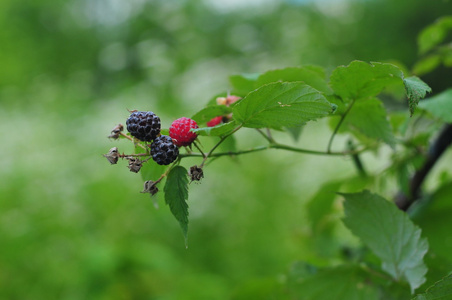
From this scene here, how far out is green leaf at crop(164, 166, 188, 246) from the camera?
360mm

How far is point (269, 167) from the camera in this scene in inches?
80.7

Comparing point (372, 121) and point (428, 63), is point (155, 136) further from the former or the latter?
point (428, 63)

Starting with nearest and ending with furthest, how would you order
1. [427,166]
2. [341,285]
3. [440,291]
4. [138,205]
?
[440,291] < [341,285] < [427,166] < [138,205]

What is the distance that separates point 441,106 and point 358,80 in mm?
153

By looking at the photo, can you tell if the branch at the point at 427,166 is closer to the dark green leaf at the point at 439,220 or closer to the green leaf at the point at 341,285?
the dark green leaf at the point at 439,220

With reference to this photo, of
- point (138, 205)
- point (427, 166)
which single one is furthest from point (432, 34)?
point (138, 205)

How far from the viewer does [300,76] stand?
45cm

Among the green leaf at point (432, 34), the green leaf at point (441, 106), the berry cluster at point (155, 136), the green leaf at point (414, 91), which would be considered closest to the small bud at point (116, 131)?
the berry cluster at point (155, 136)

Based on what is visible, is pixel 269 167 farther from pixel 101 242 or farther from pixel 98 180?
pixel 101 242

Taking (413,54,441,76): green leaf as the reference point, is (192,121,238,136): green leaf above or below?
below

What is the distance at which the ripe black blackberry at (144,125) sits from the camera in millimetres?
368

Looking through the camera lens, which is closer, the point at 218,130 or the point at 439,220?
the point at 218,130

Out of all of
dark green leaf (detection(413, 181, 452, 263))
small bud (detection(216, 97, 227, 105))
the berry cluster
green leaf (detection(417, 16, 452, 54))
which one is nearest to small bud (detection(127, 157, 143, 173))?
the berry cluster

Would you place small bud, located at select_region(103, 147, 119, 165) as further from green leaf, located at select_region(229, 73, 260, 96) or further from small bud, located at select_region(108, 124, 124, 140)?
green leaf, located at select_region(229, 73, 260, 96)
